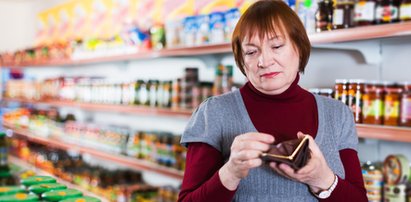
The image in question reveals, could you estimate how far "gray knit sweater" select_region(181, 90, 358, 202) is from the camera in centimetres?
140

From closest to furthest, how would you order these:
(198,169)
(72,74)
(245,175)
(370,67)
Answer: (245,175) < (198,169) < (370,67) < (72,74)

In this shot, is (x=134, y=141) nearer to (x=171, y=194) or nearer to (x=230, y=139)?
(x=171, y=194)

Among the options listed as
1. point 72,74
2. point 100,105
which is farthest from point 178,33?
point 72,74

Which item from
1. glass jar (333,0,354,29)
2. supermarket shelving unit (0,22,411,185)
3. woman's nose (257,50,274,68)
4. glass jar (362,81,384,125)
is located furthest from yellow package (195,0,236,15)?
woman's nose (257,50,274,68)

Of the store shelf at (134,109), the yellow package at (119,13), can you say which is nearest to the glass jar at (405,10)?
the store shelf at (134,109)

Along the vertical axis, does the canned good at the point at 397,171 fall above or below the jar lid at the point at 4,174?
above

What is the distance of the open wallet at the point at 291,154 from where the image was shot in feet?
4.09

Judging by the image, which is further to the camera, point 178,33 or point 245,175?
point 178,33

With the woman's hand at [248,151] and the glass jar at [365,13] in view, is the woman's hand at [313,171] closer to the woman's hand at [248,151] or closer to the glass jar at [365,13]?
the woman's hand at [248,151]

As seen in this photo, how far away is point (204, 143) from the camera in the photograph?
1441mm

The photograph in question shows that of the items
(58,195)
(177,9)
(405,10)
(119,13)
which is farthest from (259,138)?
(119,13)

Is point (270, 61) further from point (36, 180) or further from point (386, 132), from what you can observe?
point (36, 180)

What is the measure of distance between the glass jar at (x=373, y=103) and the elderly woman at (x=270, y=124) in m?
0.65

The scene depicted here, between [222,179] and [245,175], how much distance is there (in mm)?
65
